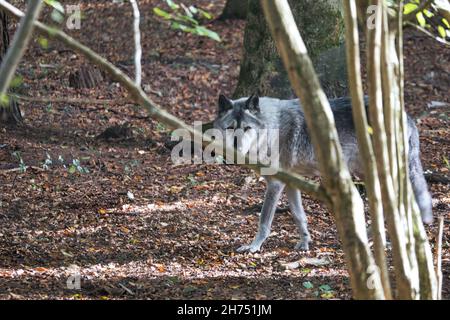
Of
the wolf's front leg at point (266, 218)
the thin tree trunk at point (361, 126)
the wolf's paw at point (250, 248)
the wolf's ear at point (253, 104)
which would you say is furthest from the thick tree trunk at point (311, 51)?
the thin tree trunk at point (361, 126)

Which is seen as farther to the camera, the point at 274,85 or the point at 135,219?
the point at 274,85

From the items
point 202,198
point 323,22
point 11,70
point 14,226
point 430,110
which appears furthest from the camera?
point 430,110

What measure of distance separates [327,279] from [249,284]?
Answer: 0.65 meters

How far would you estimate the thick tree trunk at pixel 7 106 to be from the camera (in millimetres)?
10211

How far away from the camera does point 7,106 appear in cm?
1034

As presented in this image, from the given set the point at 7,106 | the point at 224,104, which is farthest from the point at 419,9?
the point at 7,106

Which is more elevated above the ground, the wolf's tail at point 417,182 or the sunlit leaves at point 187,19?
the sunlit leaves at point 187,19

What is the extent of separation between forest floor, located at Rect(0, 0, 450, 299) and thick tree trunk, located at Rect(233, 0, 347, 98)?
1.21m

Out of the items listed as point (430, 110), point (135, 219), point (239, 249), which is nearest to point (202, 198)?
point (135, 219)

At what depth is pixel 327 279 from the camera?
6.12m

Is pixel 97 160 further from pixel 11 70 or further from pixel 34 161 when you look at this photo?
pixel 11 70

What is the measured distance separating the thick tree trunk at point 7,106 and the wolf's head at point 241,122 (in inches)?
166

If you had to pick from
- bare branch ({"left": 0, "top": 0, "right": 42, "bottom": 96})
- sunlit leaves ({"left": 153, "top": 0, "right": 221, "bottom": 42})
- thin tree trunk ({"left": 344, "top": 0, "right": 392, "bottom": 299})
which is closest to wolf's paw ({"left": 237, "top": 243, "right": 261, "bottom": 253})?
sunlit leaves ({"left": 153, "top": 0, "right": 221, "bottom": 42})

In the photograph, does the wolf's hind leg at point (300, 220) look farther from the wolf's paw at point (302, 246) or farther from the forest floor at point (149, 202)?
the forest floor at point (149, 202)
